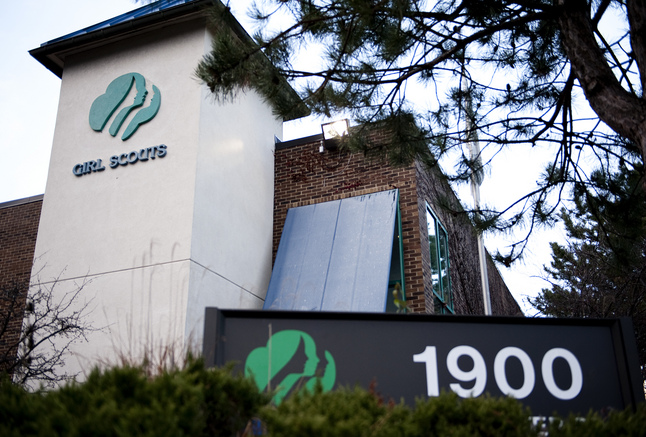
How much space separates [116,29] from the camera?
11258 millimetres

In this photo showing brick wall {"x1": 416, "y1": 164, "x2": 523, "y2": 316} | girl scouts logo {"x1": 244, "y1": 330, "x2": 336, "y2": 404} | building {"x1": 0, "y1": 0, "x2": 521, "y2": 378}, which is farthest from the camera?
brick wall {"x1": 416, "y1": 164, "x2": 523, "y2": 316}

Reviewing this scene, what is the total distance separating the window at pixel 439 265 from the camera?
11.5 m

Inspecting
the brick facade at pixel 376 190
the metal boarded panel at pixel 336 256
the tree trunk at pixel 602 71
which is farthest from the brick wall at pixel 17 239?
the tree trunk at pixel 602 71

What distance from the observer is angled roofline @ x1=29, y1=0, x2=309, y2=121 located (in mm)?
10703

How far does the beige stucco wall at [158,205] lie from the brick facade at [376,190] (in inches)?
26.6

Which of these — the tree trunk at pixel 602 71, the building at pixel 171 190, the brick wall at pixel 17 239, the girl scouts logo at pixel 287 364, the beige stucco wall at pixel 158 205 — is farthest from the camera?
the brick wall at pixel 17 239

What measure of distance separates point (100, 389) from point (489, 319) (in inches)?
74.7

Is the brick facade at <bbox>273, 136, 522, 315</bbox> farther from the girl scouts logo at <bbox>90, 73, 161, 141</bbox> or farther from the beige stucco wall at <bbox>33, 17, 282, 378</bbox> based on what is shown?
the girl scouts logo at <bbox>90, 73, 161, 141</bbox>

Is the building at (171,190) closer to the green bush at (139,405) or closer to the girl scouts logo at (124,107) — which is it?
the girl scouts logo at (124,107)

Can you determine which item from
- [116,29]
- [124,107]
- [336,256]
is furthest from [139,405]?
[116,29]

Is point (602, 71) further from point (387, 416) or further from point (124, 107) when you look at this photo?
point (124, 107)

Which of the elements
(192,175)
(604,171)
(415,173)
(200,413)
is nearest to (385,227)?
(415,173)

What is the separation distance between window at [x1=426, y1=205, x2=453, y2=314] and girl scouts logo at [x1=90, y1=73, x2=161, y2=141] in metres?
5.37

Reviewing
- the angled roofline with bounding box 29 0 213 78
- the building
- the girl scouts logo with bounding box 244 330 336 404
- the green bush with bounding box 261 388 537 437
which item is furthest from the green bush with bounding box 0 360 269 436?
the angled roofline with bounding box 29 0 213 78
